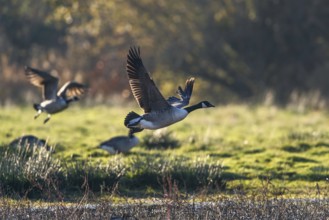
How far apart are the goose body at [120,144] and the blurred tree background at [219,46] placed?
14.1m

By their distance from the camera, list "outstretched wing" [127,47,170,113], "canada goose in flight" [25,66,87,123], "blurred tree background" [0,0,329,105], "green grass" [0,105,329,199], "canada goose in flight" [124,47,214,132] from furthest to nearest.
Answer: "blurred tree background" [0,0,329,105] < "canada goose in flight" [25,66,87,123] < "green grass" [0,105,329,199] < "canada goose in flight" [124,47,214,132] < "outstretched wing" [127,47,170,113]

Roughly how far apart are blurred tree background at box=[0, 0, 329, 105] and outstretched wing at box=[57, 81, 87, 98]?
12212 mm

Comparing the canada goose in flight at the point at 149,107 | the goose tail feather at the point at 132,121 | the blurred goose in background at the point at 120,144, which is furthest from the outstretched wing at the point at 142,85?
the blurred goose in background at the point at 120,144

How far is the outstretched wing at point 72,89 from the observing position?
58.2ft

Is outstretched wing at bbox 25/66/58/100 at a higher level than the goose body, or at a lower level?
higher

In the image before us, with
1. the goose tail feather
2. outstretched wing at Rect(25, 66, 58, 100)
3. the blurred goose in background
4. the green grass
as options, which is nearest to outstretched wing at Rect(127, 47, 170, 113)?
the goose tail feather

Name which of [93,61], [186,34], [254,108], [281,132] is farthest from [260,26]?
[281,132]

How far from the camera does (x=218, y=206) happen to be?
10.7m

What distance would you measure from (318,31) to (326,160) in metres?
16.2

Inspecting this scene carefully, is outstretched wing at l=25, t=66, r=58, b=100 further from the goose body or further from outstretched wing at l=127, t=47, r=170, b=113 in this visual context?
outstretched wing at l=127, t=47, r=170, b=113

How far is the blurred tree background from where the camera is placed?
31609 mm

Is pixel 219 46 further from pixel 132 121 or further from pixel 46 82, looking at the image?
pixel 132 121

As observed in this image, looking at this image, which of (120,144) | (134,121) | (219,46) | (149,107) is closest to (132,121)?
(134,121)

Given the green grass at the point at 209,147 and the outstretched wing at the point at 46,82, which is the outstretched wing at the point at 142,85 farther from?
the outstretched wing at the point at 46,82
